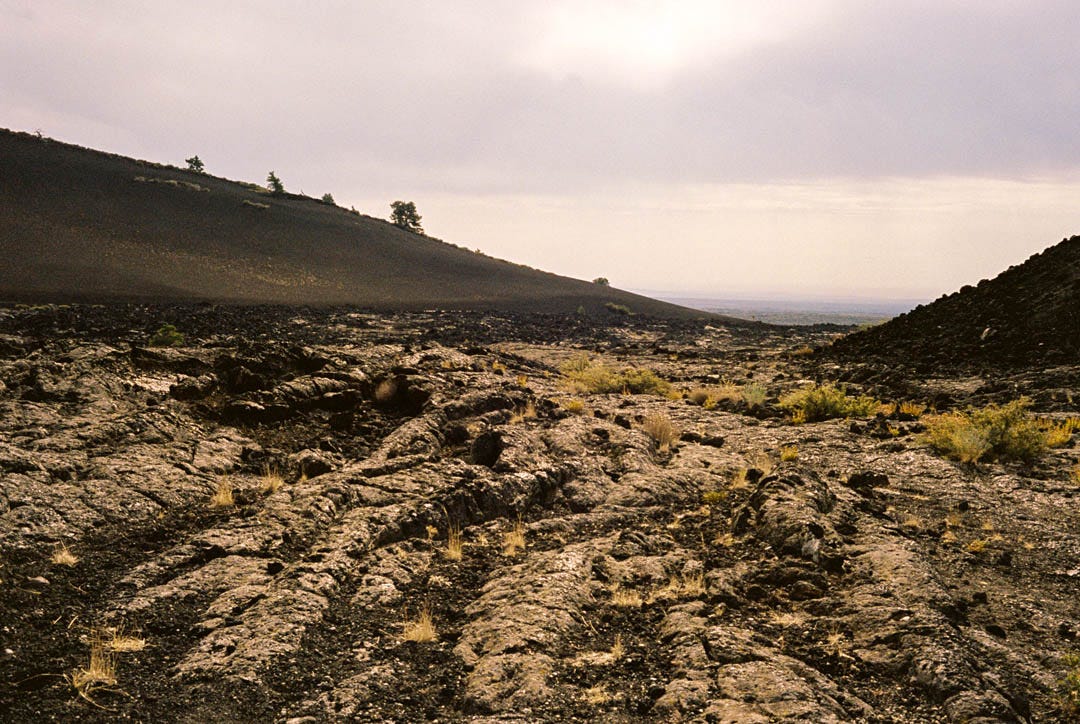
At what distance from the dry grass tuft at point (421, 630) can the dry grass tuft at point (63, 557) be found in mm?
4052

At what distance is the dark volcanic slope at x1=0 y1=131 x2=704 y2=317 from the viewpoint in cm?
4166

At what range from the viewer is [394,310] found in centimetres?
4344

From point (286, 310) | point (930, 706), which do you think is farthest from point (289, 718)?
point (286, 310)

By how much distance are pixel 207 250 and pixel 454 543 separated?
184 feet

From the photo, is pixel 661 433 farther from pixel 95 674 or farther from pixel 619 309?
pixel 619 309

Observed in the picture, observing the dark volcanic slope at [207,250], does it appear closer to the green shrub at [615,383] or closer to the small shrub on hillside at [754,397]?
the green shrub at [615,383]

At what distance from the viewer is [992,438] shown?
1128cm

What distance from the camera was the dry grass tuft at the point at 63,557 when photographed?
664cm

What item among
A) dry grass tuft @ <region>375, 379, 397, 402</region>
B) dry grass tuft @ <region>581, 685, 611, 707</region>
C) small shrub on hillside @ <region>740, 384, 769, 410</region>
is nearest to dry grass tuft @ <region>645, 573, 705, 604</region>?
dry grass tuft @ <region>581, 685, 611, 707</region>

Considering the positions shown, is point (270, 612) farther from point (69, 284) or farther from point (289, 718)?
point (69, 284)

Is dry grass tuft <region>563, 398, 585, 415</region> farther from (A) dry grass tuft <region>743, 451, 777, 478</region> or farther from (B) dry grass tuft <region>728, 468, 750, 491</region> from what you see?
(B) dry grass tuft <region>728, 468, 750, 491</region>

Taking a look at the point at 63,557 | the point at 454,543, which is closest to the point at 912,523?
the point at 454,543

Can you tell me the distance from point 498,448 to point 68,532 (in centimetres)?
638

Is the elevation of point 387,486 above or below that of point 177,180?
below
